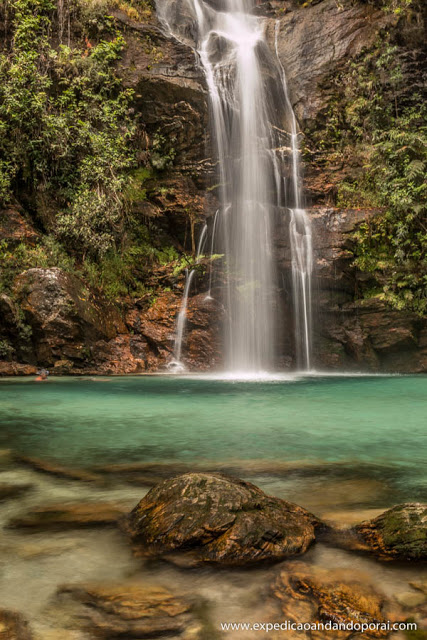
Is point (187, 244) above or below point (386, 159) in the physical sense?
below

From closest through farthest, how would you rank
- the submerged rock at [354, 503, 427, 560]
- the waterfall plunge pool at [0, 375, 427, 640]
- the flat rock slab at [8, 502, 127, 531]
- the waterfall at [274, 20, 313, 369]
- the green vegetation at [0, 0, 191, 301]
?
1. the waterfall plunge pool at [0, 375, 427, 640]
2. the submerged rock at [354, 503, 427, 560]
3. the flat rock slab at [8, 502, 127, 531]
4. the waterfall at [274, 20, 313, 369]
5. the green vegetation at [0, 0, 191, 301]

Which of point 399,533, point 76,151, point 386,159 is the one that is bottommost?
point 399,533

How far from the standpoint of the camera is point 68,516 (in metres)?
2.83

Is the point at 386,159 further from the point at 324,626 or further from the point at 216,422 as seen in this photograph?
the point at 324,626

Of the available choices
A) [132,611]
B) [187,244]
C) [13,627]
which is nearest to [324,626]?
[132,611]

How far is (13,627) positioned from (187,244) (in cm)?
1561

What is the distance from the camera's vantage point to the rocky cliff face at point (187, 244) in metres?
12.5

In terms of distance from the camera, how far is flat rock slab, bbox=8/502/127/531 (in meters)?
2.69

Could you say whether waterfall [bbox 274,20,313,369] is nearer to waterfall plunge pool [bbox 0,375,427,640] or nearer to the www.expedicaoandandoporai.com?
waterfall plunge pool [bbox 0,375,427,640]

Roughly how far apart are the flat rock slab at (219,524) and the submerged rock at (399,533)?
30 cm

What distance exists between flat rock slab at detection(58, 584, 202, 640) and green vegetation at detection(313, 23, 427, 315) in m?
12.8

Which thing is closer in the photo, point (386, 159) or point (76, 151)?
point (386, 159)

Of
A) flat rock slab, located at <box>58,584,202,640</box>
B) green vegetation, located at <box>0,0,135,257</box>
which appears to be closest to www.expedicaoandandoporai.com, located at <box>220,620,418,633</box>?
flat rock slab, located at <box>58,584,202,640</box>

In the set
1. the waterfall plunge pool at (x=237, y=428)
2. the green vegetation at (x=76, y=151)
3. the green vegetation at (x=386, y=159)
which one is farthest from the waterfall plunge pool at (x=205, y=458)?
the green vegetation at (x=76, y=151)
